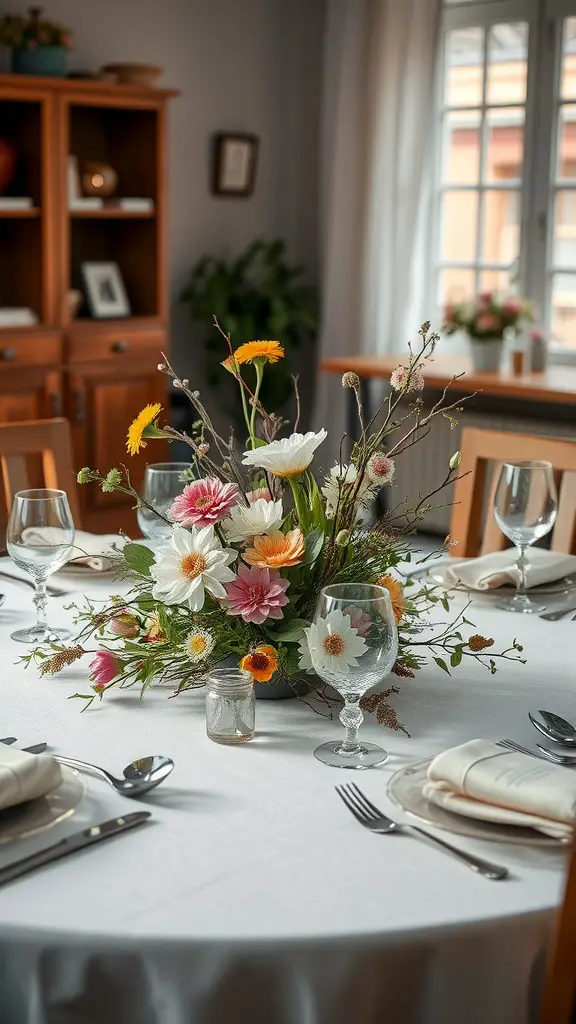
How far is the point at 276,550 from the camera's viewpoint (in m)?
1.34

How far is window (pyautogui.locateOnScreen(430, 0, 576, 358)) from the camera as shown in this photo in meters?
4.70

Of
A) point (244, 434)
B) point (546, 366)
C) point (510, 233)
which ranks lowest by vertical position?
point (244, 434)

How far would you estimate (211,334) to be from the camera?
5164mm

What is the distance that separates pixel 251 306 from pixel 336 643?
13.1 feet

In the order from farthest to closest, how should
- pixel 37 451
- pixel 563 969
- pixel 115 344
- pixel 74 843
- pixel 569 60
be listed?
pixel 569 60, pixel 115 344, pixel 37 451, pixel 74 843, pixel 563 969

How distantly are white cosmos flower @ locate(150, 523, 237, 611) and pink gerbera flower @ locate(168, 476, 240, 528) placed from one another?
0.01 m

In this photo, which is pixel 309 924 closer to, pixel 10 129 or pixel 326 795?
pixel 326 795

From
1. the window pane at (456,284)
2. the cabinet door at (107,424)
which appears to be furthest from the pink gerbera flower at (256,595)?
the window pane at (456,284)

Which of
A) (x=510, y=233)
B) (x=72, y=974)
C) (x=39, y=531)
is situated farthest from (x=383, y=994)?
(x=510, y=233)

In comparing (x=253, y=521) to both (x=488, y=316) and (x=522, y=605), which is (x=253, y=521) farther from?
(x=488, y=316)

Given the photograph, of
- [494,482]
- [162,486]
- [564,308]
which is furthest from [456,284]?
[162,486]

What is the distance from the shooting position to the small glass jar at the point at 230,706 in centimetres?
127

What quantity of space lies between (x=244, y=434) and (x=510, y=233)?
1510 millimetres

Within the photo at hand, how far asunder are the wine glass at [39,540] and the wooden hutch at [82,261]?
2.53 metres
